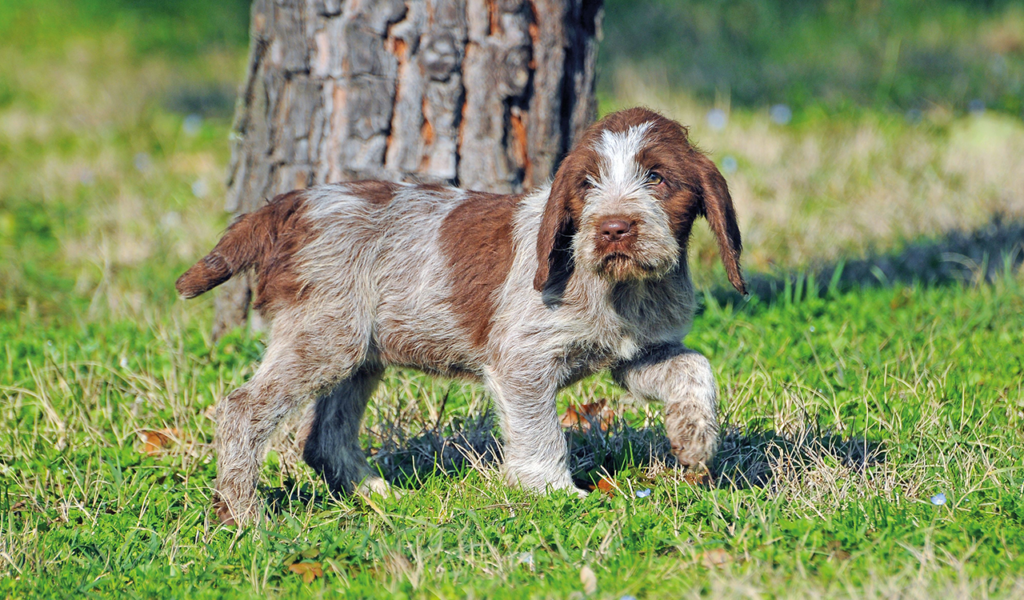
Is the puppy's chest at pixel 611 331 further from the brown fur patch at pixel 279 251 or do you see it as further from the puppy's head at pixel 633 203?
the brown fur patch at pixel 279 251

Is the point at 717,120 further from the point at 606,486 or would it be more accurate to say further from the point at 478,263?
the point at 606,486

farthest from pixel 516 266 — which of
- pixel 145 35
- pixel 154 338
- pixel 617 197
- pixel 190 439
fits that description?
pixel 145 35

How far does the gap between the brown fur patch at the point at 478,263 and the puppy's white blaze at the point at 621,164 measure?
58 cm

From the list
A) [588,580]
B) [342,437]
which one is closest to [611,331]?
[588,580]

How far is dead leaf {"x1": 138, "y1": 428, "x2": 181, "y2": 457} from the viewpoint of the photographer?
4716 millimetres

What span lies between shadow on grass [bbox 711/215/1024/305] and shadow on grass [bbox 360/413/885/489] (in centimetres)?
165

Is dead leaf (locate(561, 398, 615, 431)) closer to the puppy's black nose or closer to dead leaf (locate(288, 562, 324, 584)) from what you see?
the puppy's black nose

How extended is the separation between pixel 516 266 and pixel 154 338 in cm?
252

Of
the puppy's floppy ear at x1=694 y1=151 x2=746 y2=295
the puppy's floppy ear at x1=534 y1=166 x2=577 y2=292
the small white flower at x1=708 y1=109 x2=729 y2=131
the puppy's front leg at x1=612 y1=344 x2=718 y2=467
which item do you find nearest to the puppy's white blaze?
the puppy's floppy ear at x1=534 y1=166 x2=577 y2=292

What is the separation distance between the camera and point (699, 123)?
356 inches

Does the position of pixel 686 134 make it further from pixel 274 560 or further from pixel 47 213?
pixel 47 213

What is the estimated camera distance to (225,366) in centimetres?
532

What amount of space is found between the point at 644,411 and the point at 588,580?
1729 millimetres

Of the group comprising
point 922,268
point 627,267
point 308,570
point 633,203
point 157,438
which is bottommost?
point 157,438
